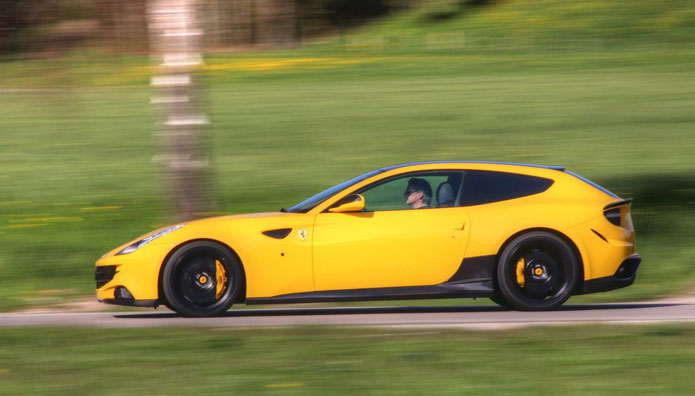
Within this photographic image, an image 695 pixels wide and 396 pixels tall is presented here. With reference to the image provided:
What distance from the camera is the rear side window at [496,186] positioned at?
972 centimetres

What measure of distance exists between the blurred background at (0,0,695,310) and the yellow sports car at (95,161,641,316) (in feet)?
6.04

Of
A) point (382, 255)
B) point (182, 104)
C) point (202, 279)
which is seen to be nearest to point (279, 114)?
point (182, 104)

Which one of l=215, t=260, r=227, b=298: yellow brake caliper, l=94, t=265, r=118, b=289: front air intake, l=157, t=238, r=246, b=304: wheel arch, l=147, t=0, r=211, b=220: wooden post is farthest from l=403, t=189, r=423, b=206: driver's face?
l=147, t=0, r=211, b=220: wooden post

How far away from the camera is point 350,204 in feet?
31.3

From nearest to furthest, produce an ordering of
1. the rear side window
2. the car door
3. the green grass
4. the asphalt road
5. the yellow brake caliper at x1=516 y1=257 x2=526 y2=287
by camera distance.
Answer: the green grass
the asphalt road
the car door
the yellow brake caliper at x1=516 y1=257 x2=526 y2=287
the rear side window

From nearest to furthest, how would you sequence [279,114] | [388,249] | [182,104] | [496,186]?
[388,249] → [496,186] → [182,104] → [279,114]

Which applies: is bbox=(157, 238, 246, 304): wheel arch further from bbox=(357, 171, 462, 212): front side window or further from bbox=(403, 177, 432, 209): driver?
bbox=(403, 177, 432, 209): driver

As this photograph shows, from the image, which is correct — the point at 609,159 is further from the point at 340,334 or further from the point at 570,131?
the point at 340,334

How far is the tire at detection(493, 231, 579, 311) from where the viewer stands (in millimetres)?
9531

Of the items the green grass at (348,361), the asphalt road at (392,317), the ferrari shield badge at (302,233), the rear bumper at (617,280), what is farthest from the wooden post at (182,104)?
the rear bumper at (617,280)

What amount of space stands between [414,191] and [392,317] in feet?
3.51

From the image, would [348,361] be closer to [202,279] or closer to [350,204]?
[350,204]

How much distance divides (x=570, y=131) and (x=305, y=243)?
13.2m

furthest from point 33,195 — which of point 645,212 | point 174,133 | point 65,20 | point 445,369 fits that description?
point 445,369
